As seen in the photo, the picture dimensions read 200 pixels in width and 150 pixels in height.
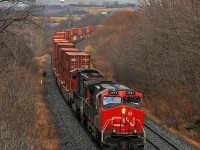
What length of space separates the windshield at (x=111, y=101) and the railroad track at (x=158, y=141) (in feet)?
11.4

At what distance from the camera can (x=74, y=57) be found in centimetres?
2911

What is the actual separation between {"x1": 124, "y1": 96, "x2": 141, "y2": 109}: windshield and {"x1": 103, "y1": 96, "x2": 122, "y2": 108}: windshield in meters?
0.30

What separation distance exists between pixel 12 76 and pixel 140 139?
7.88m

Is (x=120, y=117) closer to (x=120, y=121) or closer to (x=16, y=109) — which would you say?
(x=120, y=121)

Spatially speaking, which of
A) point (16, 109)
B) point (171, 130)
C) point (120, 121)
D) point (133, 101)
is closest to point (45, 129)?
point (16, 109)

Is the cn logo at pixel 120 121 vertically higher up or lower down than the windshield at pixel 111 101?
lower down

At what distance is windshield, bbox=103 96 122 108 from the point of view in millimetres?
17172

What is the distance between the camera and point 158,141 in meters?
19.9

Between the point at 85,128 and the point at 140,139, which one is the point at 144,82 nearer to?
the point at 85,128

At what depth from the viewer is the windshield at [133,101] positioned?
56.7 ft

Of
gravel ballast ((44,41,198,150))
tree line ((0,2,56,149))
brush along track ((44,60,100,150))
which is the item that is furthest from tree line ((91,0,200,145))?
tree line ((0,2,56,149))

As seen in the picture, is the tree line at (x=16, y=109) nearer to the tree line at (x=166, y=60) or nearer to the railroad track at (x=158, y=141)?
the railroad track at (x=158, y=141)

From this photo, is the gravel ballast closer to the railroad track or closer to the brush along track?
the brush along track

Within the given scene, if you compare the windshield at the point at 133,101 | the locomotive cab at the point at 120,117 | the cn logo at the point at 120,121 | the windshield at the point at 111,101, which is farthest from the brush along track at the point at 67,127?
the windshield at the point at 133,101
